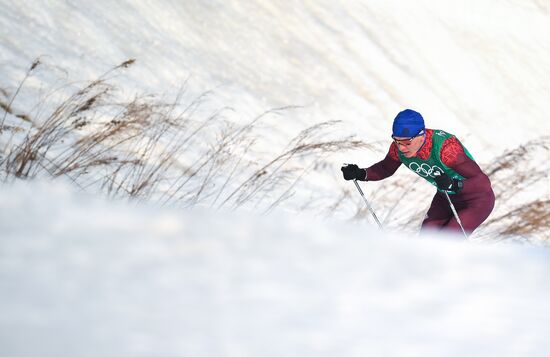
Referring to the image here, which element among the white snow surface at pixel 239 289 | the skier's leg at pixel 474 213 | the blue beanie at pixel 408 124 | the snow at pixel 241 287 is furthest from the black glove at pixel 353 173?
the white snow surface at pixel 239 289

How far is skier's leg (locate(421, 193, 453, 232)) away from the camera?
5.11 meters

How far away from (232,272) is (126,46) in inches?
307

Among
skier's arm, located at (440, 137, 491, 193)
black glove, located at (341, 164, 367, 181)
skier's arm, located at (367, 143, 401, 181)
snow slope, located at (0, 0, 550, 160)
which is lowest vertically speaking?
black glove, located at (341, 164, 367, 181)

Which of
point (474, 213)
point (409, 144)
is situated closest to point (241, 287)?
point (409, 144)

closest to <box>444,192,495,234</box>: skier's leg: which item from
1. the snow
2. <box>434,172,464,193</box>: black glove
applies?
<box>434,172,464,193</box>: black glove

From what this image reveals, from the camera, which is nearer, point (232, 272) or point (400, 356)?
point (400, 356)

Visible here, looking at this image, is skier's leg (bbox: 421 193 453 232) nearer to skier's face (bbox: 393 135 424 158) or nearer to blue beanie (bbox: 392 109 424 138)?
skier's face (bbox: 393 135 424 158)

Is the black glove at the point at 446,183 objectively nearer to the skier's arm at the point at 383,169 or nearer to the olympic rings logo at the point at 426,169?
the olympic rings logo at the point at 426,169

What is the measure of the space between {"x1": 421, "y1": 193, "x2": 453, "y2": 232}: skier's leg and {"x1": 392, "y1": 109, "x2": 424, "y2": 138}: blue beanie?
90 centimetres

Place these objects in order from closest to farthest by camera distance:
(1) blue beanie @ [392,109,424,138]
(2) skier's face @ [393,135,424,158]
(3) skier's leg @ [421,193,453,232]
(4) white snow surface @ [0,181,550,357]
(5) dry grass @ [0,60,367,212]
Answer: (4) white snow surface @ [0,181,550,357] < (5) dry grass @ [0,60,367,212] < (1) blue beanie @ [392,109,424,138] < (2) skier's face @ [393,135,424,158] < (3) skier's leg @ [421,193,453,232]

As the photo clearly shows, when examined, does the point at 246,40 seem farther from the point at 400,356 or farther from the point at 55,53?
the point at 400,356

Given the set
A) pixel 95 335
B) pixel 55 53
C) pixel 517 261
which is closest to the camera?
pixel 95 335

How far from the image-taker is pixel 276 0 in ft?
37.6

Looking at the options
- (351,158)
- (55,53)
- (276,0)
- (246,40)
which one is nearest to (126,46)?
(55,53)
